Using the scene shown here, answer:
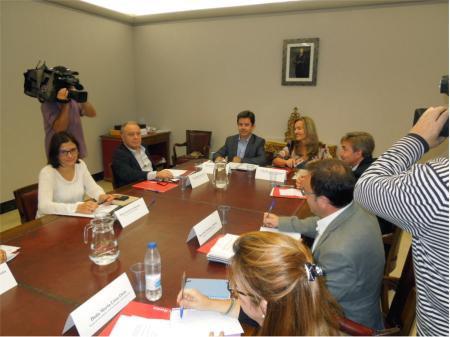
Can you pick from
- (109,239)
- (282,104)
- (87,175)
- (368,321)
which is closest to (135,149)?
(87,175)

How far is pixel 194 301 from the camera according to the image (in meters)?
1.05

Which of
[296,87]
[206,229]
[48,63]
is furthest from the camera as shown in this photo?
[296,87]

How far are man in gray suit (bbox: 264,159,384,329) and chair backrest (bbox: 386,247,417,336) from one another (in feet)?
0.24

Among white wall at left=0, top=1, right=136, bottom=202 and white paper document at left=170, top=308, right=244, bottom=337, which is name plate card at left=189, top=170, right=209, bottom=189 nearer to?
white paper document at left=170, top=308, right=244, bottom=337

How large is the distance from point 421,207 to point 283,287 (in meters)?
0.38

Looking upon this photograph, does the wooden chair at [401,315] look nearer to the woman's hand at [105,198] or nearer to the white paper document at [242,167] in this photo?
the woman's hand at [105,198]

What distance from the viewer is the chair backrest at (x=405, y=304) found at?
1.19m

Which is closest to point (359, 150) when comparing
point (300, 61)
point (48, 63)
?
point (300, 61)

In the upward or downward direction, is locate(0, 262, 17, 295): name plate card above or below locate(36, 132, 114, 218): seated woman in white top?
below

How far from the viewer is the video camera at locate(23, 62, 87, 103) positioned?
9.13ft

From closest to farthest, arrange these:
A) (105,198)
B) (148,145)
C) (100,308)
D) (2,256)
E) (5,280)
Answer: (100,308) < (5,280) < (2,256) < (105,198) < (148,145)

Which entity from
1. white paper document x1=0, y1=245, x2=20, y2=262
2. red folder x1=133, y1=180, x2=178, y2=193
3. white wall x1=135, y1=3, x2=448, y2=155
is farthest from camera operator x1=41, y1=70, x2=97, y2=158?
white wall x1=135, y1=3, x2=448, y2=155

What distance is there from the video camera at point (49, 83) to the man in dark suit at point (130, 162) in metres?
0.53

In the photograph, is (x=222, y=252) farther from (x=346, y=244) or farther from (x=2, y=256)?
(x=2, y=256)
